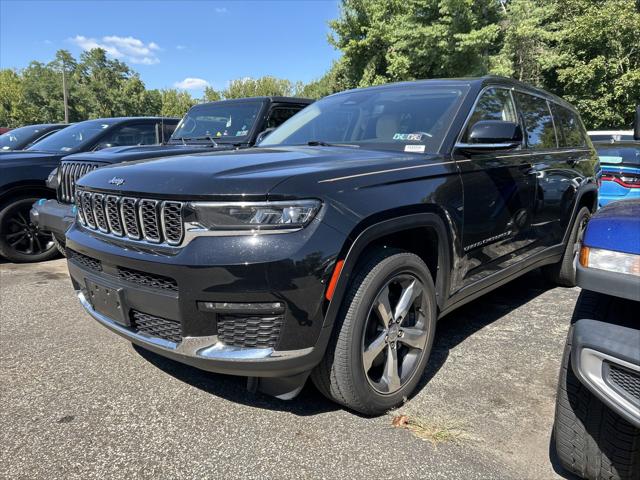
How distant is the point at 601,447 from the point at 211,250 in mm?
1733

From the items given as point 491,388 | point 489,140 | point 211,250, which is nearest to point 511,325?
point 491,388

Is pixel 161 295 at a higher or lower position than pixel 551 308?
higher

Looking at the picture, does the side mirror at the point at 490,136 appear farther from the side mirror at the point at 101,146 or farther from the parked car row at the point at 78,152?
the side mirror at the point at 101,146

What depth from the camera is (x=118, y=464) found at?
2.19 meters

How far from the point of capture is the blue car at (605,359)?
62.9 inches

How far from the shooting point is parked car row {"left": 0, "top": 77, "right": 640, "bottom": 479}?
1.85m

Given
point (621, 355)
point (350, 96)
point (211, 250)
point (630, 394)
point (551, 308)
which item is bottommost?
point (551, 308)

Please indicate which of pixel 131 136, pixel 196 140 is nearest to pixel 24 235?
pixel 131 136

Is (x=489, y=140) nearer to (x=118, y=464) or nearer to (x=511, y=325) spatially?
(x=511, y=325)

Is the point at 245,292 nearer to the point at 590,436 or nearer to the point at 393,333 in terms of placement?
the point at 393,333

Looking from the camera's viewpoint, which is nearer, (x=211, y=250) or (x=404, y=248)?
(x=211, y=250)

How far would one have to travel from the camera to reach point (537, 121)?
4.09m

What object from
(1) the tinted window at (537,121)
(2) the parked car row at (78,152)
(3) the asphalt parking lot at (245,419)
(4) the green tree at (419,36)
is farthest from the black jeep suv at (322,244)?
(4) the green tree at (419,36)

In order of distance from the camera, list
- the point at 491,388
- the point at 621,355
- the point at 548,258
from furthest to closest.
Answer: the point at 548,258
the point at 491,388
the point at 621,355
